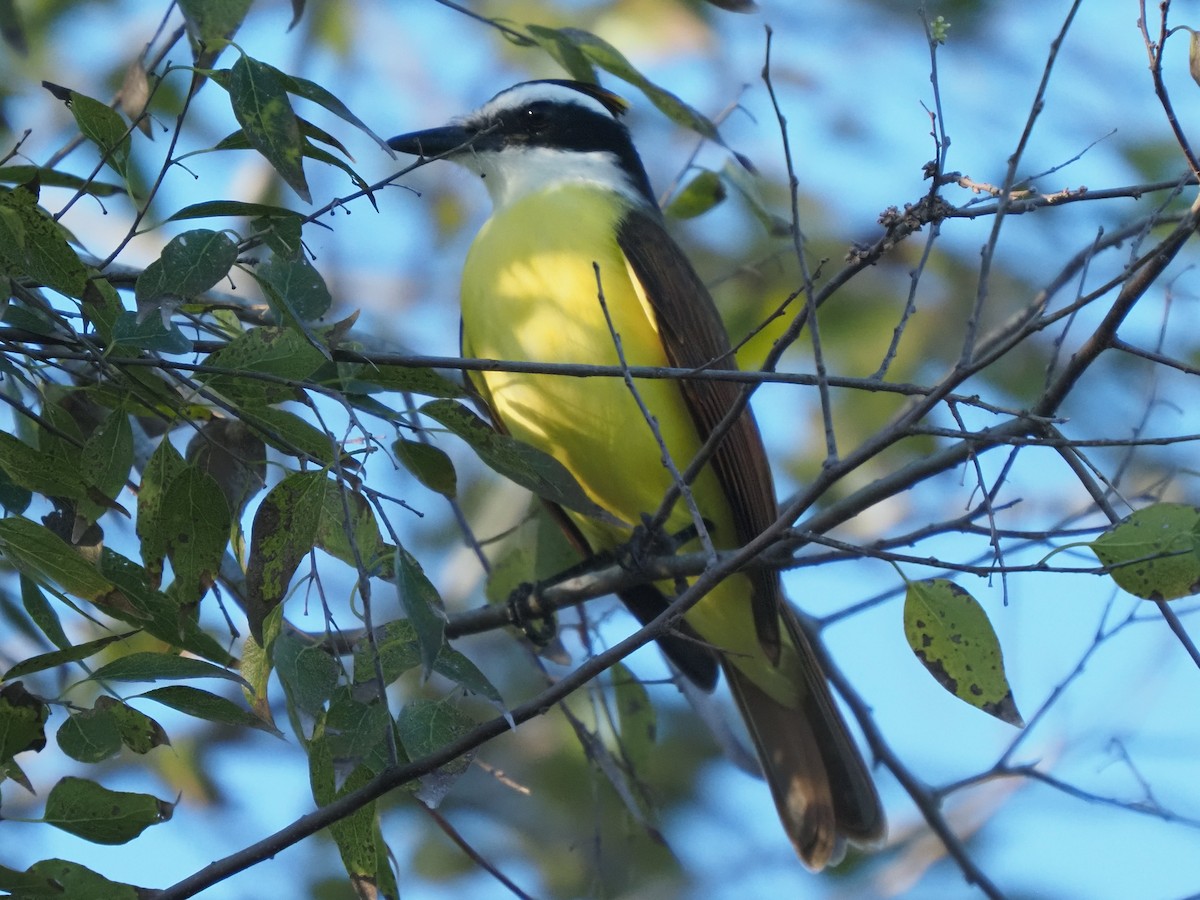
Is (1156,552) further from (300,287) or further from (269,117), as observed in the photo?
(269,117)

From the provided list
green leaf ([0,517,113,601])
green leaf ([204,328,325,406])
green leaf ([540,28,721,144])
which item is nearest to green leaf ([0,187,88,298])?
green leaf ([204,328,325,406])

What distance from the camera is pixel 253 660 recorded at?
2.00m

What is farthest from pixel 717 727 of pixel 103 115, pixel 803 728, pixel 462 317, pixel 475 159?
pixel 103 115

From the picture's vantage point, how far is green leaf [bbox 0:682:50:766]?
5.94 ft

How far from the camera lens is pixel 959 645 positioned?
1.93 metres

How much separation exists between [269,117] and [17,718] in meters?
0.84

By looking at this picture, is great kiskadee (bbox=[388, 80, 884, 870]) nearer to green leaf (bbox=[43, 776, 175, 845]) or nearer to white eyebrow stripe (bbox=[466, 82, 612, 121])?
white eyebrow stripe (bbox=[466, 82, 612, 121])

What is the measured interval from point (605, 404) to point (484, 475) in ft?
11.0

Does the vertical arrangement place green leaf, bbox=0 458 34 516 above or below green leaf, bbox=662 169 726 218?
below

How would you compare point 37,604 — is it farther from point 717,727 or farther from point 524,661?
point 524,661

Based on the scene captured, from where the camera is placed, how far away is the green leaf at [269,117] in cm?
187

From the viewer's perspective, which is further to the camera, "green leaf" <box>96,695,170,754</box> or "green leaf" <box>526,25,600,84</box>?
"green leaf" <box>526,25,600,84</box>

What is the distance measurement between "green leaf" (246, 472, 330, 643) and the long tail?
2.43 metres

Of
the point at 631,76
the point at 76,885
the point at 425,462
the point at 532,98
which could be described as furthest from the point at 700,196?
the point at 76,885
